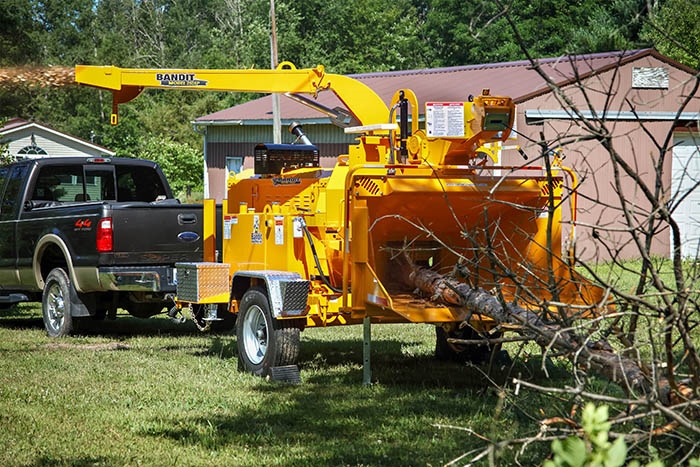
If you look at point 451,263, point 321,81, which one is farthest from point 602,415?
point 321,81

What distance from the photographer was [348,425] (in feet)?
24.8

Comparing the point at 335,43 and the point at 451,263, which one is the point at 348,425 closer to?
the point at 451,263

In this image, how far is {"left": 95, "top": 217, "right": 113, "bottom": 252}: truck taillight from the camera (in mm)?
12328

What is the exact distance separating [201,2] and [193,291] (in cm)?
8047

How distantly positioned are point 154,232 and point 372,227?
454 cm

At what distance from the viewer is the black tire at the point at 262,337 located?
30.3 ft

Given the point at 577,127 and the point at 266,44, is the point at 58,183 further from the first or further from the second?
the point at 266,44

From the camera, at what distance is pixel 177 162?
158 feet

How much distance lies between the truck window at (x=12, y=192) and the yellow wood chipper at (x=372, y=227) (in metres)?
3.89

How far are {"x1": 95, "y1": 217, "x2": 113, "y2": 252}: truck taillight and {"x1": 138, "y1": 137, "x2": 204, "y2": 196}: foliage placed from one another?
35.0 metres

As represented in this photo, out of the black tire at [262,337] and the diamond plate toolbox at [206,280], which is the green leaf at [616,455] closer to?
the black tire at [262,337]

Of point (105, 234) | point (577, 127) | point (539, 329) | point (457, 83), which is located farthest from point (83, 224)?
point (457, 83)

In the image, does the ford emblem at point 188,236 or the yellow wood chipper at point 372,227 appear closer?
the yellow wood chipper at point 372,227

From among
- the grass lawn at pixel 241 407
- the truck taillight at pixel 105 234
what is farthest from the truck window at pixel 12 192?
the grass lawn at pixel 241 407
